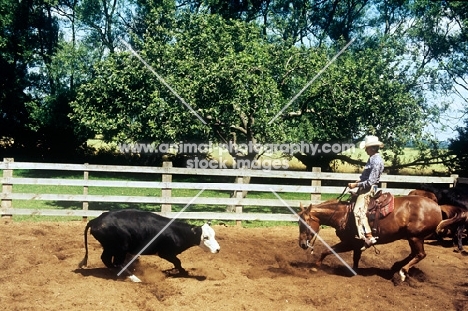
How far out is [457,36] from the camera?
78.7 feet

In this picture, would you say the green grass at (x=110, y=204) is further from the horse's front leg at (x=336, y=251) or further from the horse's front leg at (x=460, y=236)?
the horse's front leg at (x=460, y=236)

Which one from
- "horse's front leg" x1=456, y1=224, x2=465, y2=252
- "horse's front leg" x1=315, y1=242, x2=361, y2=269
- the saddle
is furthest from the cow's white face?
"horse's front leg" x1=456, y1=224, x2=465, y2=252

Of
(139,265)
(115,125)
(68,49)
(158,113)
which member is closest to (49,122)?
(68,49)

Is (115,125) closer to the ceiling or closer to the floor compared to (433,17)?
closer to the floor

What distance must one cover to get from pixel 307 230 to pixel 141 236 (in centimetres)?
286

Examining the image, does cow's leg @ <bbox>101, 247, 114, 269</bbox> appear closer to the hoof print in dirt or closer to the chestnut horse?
the hoof print in dirt

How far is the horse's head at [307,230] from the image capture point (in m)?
8.07

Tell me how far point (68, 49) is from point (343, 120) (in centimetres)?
1559

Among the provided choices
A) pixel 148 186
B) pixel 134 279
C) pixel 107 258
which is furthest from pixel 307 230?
pixel 148 186

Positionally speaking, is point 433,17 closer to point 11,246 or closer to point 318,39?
point 318,39

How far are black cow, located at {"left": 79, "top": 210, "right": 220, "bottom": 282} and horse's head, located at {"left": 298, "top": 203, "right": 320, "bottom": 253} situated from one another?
160 cm

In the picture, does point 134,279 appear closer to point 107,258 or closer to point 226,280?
point 107,258

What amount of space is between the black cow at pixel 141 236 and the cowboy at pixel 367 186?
97.7 inches

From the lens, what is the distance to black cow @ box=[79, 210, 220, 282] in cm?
719
